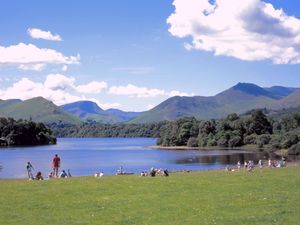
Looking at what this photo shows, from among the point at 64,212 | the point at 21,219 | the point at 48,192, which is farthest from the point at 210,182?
the point at 21,219

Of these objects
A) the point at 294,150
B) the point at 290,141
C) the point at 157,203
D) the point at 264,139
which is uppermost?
the point at 264,139

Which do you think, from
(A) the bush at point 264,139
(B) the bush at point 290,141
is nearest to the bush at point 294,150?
(B) the bush at point 290,141

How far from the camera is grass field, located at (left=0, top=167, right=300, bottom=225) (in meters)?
21.5

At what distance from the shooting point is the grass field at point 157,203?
21484 mm

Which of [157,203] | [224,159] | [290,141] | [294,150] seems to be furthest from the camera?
[290,141]

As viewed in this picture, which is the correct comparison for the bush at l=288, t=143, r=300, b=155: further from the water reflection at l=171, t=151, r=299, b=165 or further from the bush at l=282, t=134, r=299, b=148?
the water reflection at l=171, t=151, r=299, b=165

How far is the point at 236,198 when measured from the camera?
1064 inches

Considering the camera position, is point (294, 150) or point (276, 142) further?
point (276, 142)

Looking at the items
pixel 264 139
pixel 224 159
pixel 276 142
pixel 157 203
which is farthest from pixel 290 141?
pixel 157 203

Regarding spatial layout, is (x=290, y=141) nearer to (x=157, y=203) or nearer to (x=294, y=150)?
(x=294, y=150)

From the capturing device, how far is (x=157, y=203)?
2616 centimetres

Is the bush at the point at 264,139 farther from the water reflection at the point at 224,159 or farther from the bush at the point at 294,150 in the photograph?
the water reflection at the point at 224,159

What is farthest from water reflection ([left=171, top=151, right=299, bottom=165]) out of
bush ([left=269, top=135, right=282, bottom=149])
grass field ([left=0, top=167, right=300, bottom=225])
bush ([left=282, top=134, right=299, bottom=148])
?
grass field ([left=0, top=167, right=300, bottom=225])

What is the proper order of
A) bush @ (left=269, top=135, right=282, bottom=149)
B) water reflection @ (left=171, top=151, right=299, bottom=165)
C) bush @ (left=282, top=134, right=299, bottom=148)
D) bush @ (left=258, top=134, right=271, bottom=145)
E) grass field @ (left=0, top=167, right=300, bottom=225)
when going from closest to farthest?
grass field @ (left=0, top=167, right=300, bottom=225) < water reflection @ (left=171, top=151, right=299, bottom=165) < bush @ (left=282, top=134, right=299, bottom=148) < bush @ (left=269, top=135, right=282, bottom=149) < bush @ (left=258, top=134, right=271, bottom=145)
